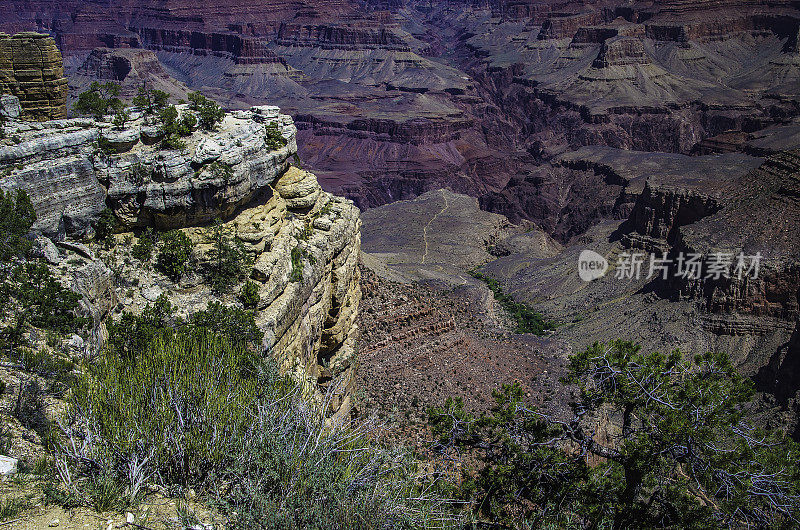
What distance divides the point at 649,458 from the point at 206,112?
2264cm

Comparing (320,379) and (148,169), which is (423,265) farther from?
(148,169)

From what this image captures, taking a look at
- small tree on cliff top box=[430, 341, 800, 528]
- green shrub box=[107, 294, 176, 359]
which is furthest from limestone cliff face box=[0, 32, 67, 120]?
small tree on cliff top box=[430, 341, 800, 528]

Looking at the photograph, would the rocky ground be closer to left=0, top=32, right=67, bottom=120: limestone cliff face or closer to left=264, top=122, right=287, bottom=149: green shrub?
left=264, top=122, right=287, bottom=149: green shrub

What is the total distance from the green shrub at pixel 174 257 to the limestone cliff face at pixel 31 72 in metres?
8.67

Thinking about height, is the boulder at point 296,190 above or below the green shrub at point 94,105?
below

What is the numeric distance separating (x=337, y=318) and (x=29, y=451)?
19981 mm

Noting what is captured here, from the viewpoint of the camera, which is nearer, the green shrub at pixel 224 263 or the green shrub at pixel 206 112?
the green shrub at pixel 224 263

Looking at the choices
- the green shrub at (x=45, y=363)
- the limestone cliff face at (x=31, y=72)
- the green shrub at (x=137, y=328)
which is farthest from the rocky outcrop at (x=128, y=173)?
the green shrub at (x=45, y=363)

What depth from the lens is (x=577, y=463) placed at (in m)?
23.9

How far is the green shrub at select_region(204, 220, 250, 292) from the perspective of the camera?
27516 mm

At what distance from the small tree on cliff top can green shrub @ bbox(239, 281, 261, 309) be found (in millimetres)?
8259

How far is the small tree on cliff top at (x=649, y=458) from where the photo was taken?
2039 cm

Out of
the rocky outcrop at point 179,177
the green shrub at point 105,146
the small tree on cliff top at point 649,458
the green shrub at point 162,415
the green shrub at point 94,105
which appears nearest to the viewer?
the green shrub at point 162,415

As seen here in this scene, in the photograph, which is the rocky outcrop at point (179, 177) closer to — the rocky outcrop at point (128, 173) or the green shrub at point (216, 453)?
the rocky outcrop at point (128, 173)
